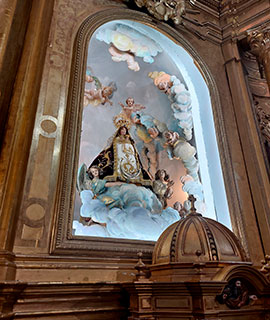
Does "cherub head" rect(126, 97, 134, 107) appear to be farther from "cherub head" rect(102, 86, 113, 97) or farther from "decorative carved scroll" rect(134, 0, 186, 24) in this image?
"decorative carved scroll" rect(134, 0, 186, 24)

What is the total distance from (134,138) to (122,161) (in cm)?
54

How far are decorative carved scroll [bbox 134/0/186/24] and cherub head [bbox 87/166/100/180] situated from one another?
3021 millimetres

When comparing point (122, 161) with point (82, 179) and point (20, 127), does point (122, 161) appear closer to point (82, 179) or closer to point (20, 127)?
point (82, 179)

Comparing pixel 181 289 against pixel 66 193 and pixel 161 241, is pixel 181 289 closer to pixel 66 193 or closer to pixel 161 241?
pixel 161 241

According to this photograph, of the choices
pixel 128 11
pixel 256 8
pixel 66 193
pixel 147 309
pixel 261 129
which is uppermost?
pixel 256 8

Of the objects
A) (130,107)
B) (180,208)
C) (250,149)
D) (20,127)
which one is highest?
(130,107)

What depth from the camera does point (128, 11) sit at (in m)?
5.06

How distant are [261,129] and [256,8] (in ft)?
8.00

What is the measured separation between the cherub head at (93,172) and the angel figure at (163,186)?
33.1 inches

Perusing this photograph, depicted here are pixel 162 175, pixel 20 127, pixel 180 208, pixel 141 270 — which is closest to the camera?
pixel 141 270

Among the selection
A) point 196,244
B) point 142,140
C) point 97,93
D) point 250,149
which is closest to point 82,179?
point 142,140

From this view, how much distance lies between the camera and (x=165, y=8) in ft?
17.6

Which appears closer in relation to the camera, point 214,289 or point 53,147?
point 214,289

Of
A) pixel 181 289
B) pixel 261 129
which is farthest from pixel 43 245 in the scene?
pixel 261 129
